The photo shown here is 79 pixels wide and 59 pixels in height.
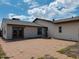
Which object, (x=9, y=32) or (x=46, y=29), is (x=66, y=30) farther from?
(x=9, y=32)

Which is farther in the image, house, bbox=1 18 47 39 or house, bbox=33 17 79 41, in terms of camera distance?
house, bbox=1 18 47 39

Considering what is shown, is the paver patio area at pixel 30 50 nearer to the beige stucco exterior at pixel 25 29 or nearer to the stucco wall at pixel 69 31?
the stucco wall at pixel 69 31

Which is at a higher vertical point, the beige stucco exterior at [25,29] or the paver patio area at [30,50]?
the beige stucco exterior at [25,29]

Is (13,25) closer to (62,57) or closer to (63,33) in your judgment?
(63,33)

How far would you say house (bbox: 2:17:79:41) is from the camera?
62.5ft

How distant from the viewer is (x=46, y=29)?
26016 millimetres

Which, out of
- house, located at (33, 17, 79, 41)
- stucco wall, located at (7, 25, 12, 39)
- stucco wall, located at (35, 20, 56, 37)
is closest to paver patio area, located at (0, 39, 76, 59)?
house, located at (33, 17, 79, 41)

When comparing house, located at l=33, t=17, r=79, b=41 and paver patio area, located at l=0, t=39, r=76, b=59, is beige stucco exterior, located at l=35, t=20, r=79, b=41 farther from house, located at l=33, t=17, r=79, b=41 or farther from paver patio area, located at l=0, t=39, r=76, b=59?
paver patio area, located at l=0, t=39, r=76, b=59

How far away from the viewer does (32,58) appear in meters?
8.18

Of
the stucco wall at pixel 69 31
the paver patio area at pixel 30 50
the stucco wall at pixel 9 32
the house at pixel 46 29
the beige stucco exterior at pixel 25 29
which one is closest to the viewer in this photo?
the paver patio area at pixel 30 50

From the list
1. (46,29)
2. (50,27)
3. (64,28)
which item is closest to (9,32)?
(50,27)

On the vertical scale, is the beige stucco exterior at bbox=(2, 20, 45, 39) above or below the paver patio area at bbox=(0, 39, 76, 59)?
above

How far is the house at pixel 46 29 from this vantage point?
19.1 meters

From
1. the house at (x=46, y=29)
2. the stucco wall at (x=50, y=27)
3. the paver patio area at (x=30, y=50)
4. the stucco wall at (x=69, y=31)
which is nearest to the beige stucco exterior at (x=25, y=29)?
the house at (x=46, y=29)
